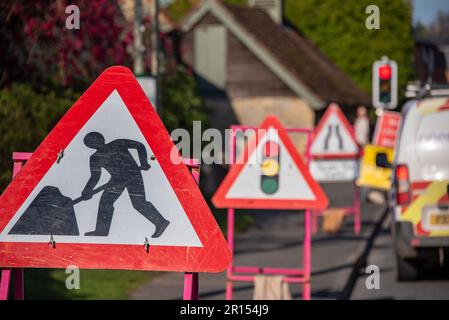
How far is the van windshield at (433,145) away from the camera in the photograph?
44.7 feet

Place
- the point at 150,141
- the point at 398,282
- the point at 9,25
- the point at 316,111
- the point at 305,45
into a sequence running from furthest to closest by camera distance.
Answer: the point at 305,45, the point at 316,111, the point at 9,25, the point at 398,282, the point at 150,141

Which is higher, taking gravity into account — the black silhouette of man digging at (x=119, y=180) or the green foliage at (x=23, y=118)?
the green foliage at (x=23, y=118)

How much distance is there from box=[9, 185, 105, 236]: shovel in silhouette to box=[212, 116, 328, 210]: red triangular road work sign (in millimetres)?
4538

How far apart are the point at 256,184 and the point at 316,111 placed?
115ft

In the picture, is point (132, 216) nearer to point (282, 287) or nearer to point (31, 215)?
point (31, 215)

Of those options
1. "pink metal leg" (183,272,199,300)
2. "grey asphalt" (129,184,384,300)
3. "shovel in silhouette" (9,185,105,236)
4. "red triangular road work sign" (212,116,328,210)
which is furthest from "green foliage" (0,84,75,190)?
"pink metal leg" (183,272,199,300)

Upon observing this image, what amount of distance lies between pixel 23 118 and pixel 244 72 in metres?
31.5

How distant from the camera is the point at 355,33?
60219 mm

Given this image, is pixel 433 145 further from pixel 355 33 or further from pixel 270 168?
pixel 355 33

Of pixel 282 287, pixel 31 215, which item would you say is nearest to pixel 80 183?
pixel 31 215

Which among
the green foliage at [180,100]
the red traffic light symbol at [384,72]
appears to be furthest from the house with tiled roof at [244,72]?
the red traffic light symbol at [384,72]

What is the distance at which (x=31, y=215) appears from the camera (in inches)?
246

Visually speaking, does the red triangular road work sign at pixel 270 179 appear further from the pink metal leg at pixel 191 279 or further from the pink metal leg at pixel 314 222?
the pink metal leg at pixel 314 222
